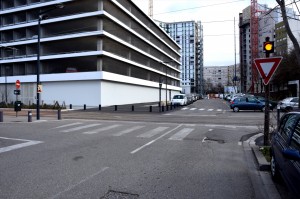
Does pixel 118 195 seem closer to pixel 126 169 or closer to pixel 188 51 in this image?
pixel 126 169

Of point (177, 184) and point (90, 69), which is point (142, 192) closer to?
point (177, 184)

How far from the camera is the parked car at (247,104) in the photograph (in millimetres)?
Answer: 29562

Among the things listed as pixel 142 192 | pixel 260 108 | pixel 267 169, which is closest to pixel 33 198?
pixel 142 192

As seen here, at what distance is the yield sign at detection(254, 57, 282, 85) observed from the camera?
28.8 feet

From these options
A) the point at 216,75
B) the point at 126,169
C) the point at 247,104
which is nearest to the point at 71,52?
the point at 247,104

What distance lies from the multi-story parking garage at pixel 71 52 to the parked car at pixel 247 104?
31.7 ft

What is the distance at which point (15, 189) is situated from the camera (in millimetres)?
5129

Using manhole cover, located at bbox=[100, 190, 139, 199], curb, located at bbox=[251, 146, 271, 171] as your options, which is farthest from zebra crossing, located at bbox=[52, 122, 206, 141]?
manhole cover, located at bbox=[100, 190, 139, 199]

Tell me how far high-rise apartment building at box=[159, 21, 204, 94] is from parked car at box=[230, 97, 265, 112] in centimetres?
10051

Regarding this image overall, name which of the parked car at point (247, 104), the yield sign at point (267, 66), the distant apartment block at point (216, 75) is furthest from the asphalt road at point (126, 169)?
the distant apartment block at point (216, 75)

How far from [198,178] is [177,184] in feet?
2.18

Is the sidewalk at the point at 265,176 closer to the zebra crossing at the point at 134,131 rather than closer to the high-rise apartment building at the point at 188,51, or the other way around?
the zebra crossing at the point at 134,131

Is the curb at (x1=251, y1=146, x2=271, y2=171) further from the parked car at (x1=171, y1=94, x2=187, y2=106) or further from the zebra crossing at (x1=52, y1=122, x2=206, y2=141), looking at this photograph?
the parked car at (x1=171, y1=94, x2=187, y2=106)

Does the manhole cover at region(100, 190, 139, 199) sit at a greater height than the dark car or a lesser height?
lesser
